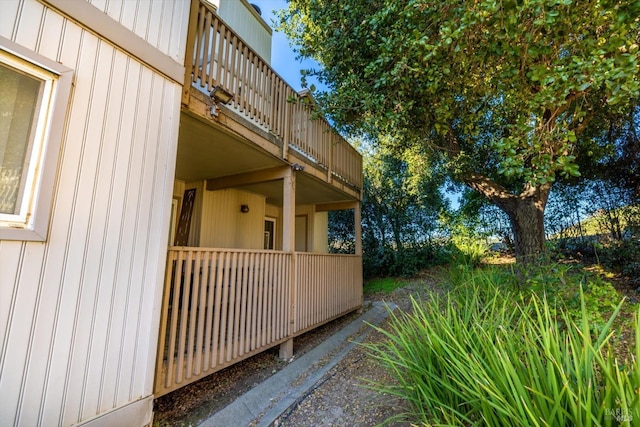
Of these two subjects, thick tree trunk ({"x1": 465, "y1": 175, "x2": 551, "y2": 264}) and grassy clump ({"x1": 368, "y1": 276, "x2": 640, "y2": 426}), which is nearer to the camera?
grassy clump ({"x1": 368, "y1": 276, "x2": 640, "y2": 426})

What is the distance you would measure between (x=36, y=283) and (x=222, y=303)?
1.78 m

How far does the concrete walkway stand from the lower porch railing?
0.40 m

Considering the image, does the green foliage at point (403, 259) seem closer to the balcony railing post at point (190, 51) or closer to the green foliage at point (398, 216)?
the green foliage at point (398, 216)

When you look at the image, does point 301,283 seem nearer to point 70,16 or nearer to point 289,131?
point 289,131

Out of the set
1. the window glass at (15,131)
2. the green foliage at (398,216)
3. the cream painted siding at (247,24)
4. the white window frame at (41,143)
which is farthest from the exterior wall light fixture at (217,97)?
the green foliage at (398,216)

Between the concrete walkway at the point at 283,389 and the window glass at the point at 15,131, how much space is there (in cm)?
243

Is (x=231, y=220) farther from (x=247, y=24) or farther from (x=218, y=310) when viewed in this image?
(x=247, y=24)

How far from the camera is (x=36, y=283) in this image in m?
1.83

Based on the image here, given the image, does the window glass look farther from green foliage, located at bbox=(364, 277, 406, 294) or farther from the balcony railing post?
green foliage, located at bbox=(364, 277, 406, 294)

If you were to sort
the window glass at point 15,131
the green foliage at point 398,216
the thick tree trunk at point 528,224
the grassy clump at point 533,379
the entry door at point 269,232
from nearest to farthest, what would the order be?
the grassy clump at point 533,379 → the window glass at point 15,131 → the thick tree trunk at point 528,224 → the entry door at point 269,232 → the green foliage at point 398,216

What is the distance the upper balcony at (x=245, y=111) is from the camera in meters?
3.18

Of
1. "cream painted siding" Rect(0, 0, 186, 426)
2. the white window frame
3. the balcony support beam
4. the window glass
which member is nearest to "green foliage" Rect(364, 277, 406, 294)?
the balcony support beam

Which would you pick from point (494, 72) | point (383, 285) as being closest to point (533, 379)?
point (494, 72)

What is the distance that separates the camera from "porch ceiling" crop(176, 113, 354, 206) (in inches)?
140
